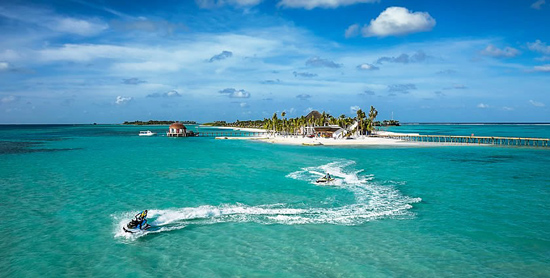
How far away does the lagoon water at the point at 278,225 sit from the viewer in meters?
15.0

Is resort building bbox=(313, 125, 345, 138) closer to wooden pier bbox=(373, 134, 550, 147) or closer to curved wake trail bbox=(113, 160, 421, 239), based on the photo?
wooden pier bbox=(373, 134, 550, 147)

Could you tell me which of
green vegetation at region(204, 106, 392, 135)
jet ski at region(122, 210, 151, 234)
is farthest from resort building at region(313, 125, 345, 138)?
jet ski at region(122, 210, 151, 234)

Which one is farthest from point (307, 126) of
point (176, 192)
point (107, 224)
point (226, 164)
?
point (107, 224)

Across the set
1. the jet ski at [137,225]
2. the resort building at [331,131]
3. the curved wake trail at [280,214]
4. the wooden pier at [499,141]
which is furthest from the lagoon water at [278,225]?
the resort building at [331,131]

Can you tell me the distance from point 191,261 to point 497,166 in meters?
45.1

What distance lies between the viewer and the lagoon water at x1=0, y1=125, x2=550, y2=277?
1500cm

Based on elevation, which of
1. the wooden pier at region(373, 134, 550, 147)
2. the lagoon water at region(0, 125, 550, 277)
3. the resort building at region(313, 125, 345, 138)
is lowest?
the lagoon water at region(0, 125, 550, 277)

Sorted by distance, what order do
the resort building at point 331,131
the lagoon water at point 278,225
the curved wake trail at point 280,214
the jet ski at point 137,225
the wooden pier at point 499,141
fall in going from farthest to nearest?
the resort building at point 331,131, the wooden pier at point 499,141, the curved wake trail at point 280,214, the jet ski at point 137,225, the lagoon water at point 278,225

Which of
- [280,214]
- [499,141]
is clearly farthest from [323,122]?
[280,214]

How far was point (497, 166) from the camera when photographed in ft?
147

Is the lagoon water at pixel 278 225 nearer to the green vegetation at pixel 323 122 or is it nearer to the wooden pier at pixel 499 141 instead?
the wooden pier at pixel 499 141

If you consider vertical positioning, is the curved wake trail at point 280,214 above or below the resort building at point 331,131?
below

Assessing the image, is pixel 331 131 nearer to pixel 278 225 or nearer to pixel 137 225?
pixel 278 225

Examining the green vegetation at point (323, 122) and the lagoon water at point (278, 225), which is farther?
the green vegetation at point (323, 122)
